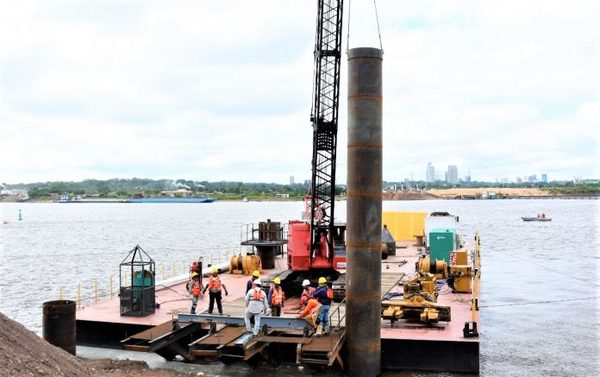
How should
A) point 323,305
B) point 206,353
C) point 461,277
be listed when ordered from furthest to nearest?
1. point 461,277
2. point 323,305
3. point 206,353

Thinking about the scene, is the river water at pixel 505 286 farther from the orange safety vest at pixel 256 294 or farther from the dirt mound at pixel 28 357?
the dirt mound at pixel 28 357

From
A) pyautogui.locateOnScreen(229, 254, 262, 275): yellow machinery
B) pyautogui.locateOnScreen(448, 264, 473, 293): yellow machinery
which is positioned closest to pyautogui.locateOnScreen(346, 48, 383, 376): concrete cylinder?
pyautogui.locateOnScreen(448, 264, 473, 293): yellow machinery

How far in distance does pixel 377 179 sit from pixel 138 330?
8991mm

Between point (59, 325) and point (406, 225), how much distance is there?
37.2 meters

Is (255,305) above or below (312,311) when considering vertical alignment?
above

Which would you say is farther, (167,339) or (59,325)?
(59,325)

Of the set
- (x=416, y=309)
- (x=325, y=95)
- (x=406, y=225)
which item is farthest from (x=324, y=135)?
(x=406, y=225)

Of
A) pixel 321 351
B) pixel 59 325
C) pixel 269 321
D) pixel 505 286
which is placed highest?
pixel 269 321

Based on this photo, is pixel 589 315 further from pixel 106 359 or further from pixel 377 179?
pixel 106 359

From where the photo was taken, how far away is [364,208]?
601 inches

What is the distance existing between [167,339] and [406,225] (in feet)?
120

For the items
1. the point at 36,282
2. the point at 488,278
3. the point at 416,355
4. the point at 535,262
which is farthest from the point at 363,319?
the point at 535,262

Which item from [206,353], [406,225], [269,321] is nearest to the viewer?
[206,353]

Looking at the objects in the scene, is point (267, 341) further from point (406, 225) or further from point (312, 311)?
point (406, 225)
